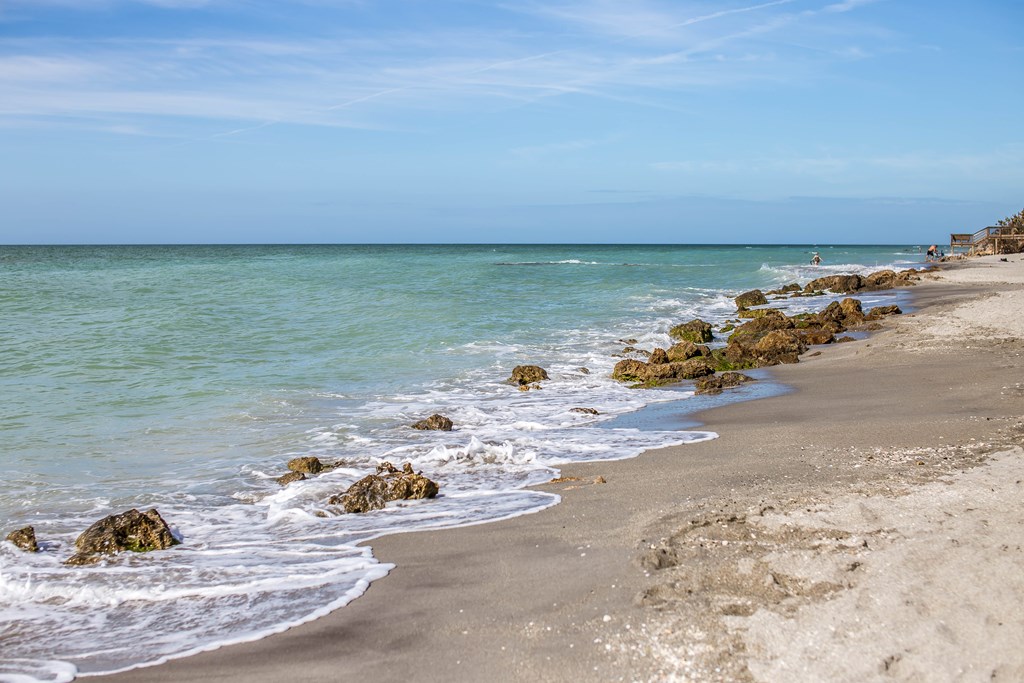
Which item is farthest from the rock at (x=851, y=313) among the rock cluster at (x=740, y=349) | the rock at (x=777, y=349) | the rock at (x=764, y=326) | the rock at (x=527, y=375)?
the rock at (x=527, y=375)

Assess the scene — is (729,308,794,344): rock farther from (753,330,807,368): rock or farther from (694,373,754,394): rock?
(694,373,754,394): rock

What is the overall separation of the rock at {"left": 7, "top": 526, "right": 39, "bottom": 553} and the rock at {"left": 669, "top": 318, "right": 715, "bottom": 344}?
13.8 metres

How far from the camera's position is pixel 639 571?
427cm

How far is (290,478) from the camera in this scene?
7.10 meters

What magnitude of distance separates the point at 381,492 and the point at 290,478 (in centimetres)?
126

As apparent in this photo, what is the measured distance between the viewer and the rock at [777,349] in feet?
43.5

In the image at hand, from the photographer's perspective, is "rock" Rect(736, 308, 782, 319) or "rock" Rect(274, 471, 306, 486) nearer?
"rock" Rect(274, 471, 306, 486)

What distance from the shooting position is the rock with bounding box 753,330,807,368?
13.3 m

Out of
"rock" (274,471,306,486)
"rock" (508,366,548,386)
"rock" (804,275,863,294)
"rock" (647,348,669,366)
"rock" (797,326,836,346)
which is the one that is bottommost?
"rock" (274,471,306,486)

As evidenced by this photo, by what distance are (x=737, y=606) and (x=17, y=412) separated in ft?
32.3

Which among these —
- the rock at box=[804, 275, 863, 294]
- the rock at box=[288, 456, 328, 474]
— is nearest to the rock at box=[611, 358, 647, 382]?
the rock at box=[288, 456, 328, 474]

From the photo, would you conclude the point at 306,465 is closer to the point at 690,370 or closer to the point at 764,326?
the point at 690,370

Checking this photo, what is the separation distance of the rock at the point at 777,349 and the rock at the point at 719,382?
5.20 ft

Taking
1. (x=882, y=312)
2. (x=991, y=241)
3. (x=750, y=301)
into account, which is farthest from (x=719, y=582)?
(x=991, y=241)
